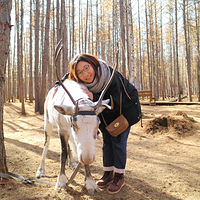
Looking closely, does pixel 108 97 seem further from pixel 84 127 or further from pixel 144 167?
pixel 144 167

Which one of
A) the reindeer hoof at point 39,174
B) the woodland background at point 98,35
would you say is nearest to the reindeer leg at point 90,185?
the reindeer hoof at point 39,174

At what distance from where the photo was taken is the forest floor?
2.36m

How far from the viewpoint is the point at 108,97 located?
8.24ft

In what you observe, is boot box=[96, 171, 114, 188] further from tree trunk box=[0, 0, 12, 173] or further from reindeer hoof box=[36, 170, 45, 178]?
tree trunk box=[0, 0, 12, 173]

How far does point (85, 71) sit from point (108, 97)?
50 centimetres

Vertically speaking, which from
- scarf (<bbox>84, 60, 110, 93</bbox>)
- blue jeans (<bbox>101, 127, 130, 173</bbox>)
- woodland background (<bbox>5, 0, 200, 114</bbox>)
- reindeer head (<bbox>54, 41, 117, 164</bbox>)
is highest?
woodland background (<bbox>5, 0, 200, 114</bbox>)

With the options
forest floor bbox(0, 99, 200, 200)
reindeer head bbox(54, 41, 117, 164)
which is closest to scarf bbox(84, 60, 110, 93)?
reindeer head bbox(54, 41, 117, 164)

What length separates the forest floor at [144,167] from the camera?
7.74ft

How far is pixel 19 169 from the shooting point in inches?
123

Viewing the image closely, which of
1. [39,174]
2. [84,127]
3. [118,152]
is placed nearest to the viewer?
[84,127]

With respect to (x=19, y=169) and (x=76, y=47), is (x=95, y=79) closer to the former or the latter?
(x=19, y=169)

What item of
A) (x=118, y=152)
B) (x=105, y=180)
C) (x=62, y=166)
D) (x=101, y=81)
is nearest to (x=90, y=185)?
(x=105, y=180)

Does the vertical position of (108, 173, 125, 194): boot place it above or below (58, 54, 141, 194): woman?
below

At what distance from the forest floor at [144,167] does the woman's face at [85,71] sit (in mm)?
1589
